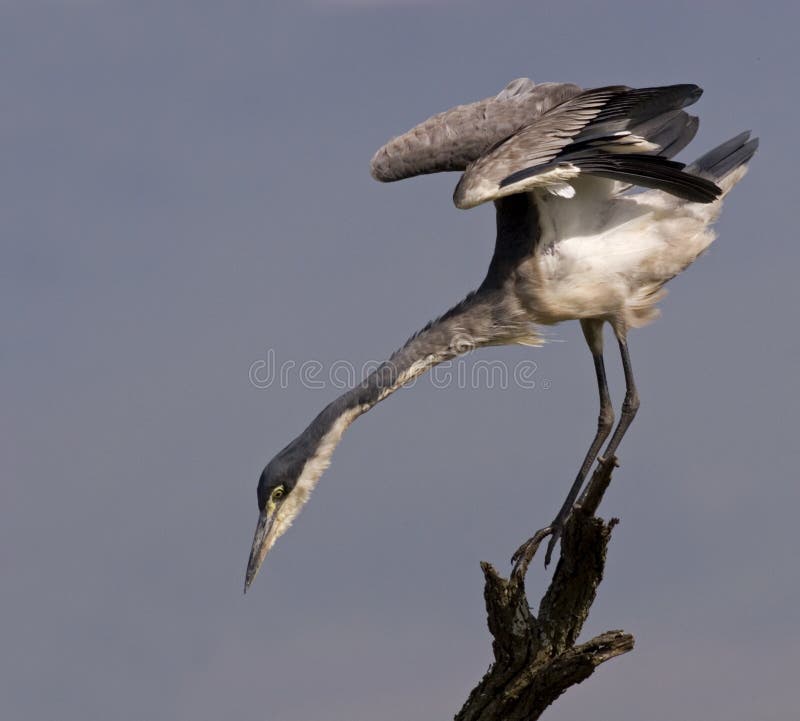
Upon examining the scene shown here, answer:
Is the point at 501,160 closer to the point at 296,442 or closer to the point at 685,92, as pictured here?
the point at 685,92

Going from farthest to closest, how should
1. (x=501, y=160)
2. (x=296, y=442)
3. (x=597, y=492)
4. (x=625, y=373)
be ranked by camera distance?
(x=625, y=373)
(x=296, y=442)
(x=501, y=160)
(x=597, y=492)

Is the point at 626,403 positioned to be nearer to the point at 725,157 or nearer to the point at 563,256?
the point at 563,256

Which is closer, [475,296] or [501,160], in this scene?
[501,160]

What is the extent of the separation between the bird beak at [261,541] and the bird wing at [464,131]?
2.46 metres

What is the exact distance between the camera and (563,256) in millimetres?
6883

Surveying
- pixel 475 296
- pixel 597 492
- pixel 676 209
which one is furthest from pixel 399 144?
pixel 597 492

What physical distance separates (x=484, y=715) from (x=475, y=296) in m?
2.46

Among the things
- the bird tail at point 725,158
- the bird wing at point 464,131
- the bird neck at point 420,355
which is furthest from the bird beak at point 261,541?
the bird tail at point 725,158

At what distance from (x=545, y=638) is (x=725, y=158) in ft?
10.7

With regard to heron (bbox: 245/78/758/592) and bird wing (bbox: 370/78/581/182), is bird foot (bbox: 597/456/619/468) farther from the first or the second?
bird wing (bbox: 370/78/581/182)

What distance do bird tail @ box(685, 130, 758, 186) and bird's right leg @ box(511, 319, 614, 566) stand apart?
1.14 metres

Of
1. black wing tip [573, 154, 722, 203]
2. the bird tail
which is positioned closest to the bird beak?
black wing tip [573, 154, 722, 203]

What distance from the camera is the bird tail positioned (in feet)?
24.2

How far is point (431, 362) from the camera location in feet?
23.4
